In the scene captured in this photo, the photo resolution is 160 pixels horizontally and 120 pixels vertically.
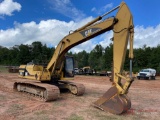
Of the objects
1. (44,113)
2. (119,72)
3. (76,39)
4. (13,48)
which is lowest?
(44,113)

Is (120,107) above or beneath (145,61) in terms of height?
beneath

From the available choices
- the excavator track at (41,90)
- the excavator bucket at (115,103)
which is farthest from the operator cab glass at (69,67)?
the excavator bucket at (115,103)

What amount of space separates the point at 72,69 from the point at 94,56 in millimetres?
70328

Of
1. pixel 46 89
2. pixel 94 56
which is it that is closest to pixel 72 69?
pixel 46 89

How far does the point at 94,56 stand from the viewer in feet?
270

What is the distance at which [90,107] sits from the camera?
8.52 meters

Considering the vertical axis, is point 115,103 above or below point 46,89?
below

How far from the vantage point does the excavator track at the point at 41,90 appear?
949 cm

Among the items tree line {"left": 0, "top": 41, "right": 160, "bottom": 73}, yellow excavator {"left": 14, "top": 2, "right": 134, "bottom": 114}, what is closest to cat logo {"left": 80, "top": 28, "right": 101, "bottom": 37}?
yellow excavator {"left": 14, "top": 2, "right": 134, "bottom": 114}

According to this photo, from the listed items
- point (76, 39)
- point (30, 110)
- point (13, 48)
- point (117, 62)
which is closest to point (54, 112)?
point (30, 110)

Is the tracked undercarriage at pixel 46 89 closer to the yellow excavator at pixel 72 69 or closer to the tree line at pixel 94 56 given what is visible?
the yellow excavator at pixel 72 69

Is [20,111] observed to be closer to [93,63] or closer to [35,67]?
[35,67]

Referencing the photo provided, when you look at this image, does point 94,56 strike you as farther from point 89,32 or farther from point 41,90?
point 89,32

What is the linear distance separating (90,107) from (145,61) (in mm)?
58695
